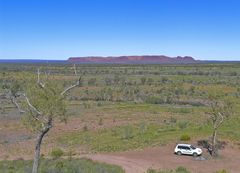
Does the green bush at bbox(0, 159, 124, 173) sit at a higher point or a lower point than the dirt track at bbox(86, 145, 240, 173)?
higher

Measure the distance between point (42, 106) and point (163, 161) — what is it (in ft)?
49.0

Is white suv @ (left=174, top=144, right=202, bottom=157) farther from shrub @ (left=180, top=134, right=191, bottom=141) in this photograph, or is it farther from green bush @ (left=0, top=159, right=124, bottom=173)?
green bush @ (left=0, top=159, right=124, bottom=173)

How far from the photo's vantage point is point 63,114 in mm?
26578

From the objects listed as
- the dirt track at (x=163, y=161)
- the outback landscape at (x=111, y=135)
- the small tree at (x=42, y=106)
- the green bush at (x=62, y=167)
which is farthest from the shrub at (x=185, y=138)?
the small tree at (x=42, y=106)

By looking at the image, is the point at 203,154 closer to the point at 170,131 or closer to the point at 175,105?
the point at 170,131

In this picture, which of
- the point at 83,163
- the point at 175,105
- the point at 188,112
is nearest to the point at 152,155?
the point at 83,163

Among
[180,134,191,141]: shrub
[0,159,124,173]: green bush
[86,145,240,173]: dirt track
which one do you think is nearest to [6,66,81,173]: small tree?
[0,159,124,173]: green bush

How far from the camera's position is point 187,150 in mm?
40062

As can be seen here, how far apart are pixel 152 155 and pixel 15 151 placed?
12907mm

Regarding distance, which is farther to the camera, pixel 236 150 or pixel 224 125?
pixel 224 125

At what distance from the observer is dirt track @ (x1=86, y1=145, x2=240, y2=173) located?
35.4 m

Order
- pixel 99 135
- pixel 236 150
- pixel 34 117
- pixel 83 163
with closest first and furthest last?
1. pixel 34 117
2. pixel 83 163
3. pixel 236 150
4. pixel 99 135

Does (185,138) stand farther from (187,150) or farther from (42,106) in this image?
(42,106)

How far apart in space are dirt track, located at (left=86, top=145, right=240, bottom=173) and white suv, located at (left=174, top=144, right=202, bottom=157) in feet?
1.86
